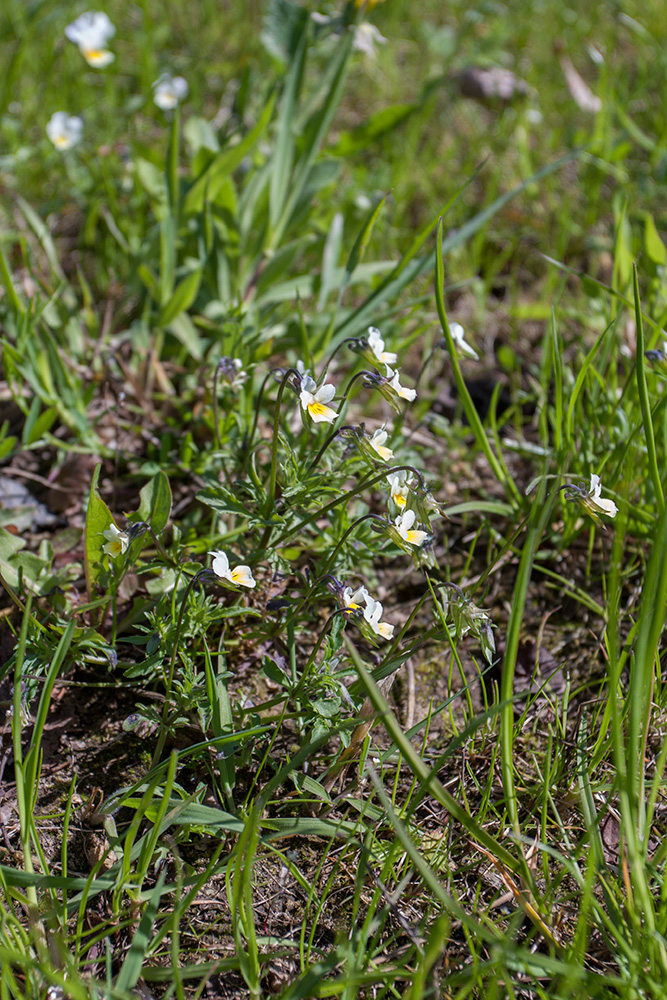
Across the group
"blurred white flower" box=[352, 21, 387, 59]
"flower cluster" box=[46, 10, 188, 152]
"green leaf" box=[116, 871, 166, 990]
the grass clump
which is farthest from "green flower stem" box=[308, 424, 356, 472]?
"flower cluster" box=[46, 10, 188, 152]

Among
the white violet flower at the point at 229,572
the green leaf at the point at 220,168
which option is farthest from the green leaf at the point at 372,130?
the white violet flower at the point at 229,572

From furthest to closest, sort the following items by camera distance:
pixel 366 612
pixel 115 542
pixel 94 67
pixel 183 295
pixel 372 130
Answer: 1. pixel 94 67
2. pixel 372 130
3. pixel 183 295
4. pixel 115 542
5. pixel 366 612

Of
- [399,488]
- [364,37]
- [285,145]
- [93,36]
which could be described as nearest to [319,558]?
[399,488]

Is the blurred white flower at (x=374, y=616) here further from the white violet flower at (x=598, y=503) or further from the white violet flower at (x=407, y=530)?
the white violet flower at (x=598, y=503)

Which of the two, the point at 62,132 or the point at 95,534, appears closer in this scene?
the point at 95,534

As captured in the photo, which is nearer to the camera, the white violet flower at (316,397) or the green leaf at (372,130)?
the white violet flower at (316,397)

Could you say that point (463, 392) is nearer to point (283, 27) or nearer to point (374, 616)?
point (374, 616)

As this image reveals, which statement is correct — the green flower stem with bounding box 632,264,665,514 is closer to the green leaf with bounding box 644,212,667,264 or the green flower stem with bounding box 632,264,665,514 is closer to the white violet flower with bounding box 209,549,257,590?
the white violet flower with bounding box 209,549,257,590
